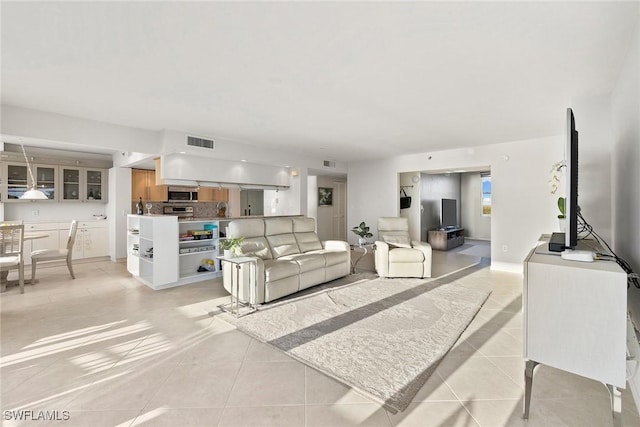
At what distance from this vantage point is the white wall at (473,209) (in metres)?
9.66

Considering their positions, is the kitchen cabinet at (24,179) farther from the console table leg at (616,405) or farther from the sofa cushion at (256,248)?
the console table leg at (616,405)

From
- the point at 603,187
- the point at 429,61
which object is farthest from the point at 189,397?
the point at 603,187

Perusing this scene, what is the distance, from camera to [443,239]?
7.85 metres

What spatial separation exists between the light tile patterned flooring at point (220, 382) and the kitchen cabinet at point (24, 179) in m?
3.89

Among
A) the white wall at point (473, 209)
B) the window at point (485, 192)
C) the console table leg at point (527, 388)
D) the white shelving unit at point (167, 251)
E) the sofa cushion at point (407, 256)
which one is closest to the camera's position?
the console table leg at point (527, 388)

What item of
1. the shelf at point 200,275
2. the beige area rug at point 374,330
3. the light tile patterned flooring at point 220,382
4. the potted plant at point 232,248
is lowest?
the light tile patterned flooring at point 220,382

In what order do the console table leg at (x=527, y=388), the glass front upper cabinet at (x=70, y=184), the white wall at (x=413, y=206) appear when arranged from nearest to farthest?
the console table leg at (x=527, y=388) → the glass front upper cabinet at (x=70, y=184) → the white wall at (x=413, y=206)

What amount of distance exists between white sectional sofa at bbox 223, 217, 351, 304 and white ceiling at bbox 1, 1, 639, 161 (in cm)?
167

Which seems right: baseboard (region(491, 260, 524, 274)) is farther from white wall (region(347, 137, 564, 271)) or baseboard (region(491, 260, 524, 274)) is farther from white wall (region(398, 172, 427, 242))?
white wall (region(398, 172, 427, 242))

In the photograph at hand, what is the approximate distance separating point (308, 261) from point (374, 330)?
1.57m

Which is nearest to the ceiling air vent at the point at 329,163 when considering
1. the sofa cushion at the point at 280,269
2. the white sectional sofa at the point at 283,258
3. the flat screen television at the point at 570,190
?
the white sectional sofa at the point at 283,258

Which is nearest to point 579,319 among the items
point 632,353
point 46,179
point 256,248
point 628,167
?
point 632,353

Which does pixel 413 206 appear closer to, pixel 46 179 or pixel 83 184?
pixel 83 184

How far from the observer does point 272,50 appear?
88.7 inches
